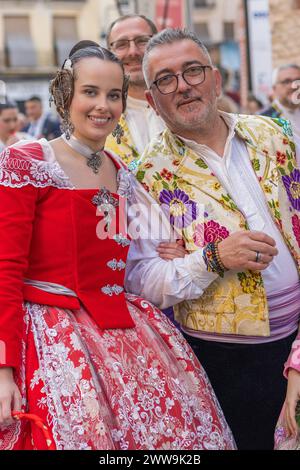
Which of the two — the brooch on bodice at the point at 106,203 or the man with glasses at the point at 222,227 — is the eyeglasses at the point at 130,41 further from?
the brooch on bodice at the point at 106,203

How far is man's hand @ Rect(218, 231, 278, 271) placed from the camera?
235cm

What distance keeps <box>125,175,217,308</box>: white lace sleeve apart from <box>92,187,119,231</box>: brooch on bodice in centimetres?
16

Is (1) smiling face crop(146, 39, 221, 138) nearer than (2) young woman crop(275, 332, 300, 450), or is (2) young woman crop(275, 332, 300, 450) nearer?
(2) young woman crop(275, 332, 300, 450)

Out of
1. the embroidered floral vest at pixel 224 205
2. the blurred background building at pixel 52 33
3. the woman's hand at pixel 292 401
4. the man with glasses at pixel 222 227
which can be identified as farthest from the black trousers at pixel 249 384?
the blurred background building at pixel 52 33

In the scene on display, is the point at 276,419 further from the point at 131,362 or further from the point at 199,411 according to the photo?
the point at 131,362

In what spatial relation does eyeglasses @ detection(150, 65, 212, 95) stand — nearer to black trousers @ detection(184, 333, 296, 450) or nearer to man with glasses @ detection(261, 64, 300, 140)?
black trousers @ detection(184, 333, 296, 450)

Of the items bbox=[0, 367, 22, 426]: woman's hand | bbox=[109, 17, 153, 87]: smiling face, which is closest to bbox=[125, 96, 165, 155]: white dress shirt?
bbox=[109, 17, 153, 87]: smiling face

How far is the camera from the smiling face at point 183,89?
257 centimetres

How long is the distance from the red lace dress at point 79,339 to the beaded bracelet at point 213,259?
0.24 m

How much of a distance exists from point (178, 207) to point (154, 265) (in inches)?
8.7

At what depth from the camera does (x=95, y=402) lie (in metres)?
2.03

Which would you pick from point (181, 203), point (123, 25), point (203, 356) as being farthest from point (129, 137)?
point (203, 356)

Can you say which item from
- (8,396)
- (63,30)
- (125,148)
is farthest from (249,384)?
(63,30)
